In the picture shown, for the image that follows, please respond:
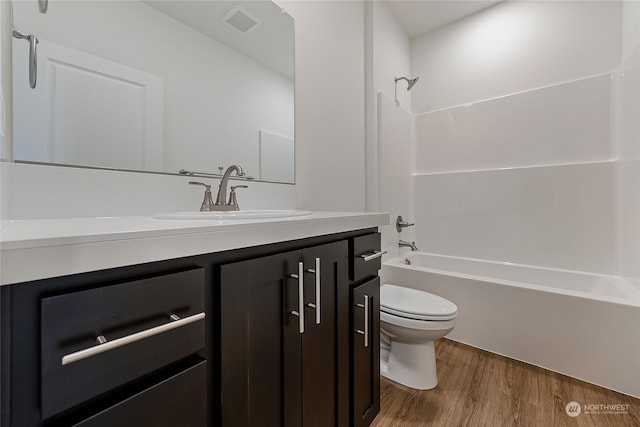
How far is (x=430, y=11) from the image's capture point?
2348 mm

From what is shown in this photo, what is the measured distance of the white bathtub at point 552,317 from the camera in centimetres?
142

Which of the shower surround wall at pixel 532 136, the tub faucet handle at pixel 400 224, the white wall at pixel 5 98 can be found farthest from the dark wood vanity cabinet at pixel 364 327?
the shower surround wall at pixel 532 136

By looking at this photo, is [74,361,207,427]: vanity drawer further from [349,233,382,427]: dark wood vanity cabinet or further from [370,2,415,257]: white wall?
[370,2,415,257]: white wall

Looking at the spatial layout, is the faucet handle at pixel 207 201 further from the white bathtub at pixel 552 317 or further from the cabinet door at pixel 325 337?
the white bathtub at pixel 552 317

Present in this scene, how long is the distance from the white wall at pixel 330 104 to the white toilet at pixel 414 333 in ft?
2.28

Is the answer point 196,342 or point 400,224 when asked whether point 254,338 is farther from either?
point 400,224

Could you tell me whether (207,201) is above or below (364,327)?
above

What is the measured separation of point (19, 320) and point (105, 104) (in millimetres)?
749

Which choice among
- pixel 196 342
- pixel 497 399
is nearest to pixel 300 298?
pixel 196 342

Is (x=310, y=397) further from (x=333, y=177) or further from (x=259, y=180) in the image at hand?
(x=333, y=177)

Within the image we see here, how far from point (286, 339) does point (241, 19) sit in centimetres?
131

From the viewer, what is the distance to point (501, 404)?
1337 mm

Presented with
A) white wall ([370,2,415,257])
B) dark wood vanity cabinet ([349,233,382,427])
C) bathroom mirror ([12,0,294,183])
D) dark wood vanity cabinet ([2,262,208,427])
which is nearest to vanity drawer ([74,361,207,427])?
dark wood vanity cabinet ([2,262,208,427])

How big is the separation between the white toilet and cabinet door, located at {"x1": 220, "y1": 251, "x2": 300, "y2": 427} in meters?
0.84
